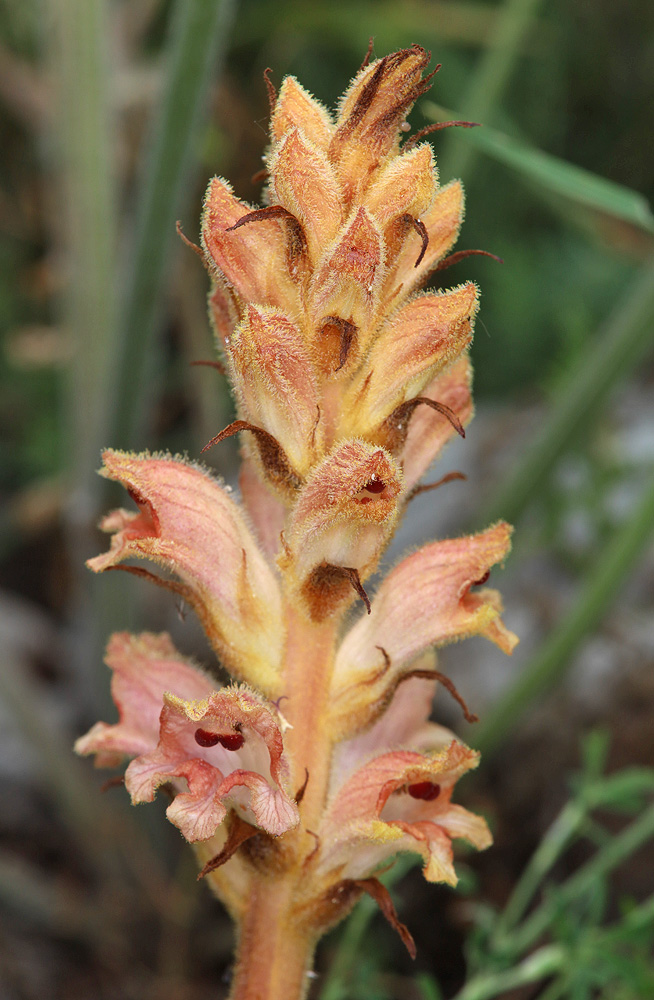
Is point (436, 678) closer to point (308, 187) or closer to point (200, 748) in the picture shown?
point (200, 748)

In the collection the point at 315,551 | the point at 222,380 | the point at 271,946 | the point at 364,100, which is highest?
the point at 364,100

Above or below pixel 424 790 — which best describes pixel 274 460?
above

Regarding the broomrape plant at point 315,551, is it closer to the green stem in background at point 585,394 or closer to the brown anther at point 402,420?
the brown anther at point 402,420

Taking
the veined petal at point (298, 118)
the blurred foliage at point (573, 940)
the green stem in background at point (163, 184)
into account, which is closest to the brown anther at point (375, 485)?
the veined petal at point (298, 118)

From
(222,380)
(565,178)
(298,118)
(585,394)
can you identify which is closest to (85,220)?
(222,380)

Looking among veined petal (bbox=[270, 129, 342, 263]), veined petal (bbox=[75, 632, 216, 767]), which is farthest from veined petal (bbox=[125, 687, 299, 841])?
veined petal (bbox=[270, 129, 342, 263])

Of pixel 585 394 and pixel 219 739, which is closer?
pixel 219 739

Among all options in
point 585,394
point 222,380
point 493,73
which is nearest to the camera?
point 585,394

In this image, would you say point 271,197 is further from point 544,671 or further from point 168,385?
point 168,385
